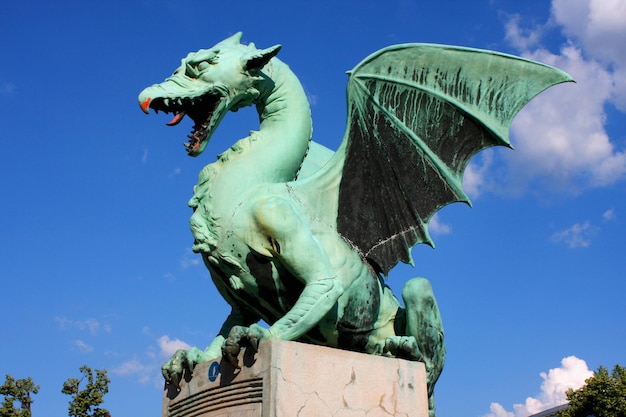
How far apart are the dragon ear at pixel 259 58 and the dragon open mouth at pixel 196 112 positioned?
0.35 metres

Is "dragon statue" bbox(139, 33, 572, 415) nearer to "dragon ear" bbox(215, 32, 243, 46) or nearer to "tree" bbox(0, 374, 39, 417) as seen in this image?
"dragon ear" bbox(215, 32, 243, 46)

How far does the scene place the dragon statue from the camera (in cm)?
489

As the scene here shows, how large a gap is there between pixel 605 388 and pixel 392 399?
2381 cm

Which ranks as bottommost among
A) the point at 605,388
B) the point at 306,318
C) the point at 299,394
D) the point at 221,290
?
the point at 299,394

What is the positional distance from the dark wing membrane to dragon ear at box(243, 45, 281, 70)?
736 millimetres

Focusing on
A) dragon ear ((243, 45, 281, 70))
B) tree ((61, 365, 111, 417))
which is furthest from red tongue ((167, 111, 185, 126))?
tree ((61, 365, 111, 417))

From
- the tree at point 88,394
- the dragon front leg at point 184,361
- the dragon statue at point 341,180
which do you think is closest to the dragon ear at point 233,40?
the dragon statue at point 341,180

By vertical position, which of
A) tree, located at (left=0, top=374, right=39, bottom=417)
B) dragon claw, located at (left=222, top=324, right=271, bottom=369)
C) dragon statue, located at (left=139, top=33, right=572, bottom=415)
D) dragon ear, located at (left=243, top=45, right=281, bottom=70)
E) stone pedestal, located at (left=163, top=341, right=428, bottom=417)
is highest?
tree, located at (left=0, top=374, right=39, bottom=417)

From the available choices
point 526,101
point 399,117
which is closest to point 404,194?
point 399,117

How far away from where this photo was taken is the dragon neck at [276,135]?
5250 millimetres

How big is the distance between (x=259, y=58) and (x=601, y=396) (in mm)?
24174

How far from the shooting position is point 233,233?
16.0ft

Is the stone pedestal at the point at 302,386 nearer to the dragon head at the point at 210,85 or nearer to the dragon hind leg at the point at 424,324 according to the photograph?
the dragon hind leg at the point at 424,324

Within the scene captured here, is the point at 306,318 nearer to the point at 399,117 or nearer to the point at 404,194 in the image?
the point at 404,194
